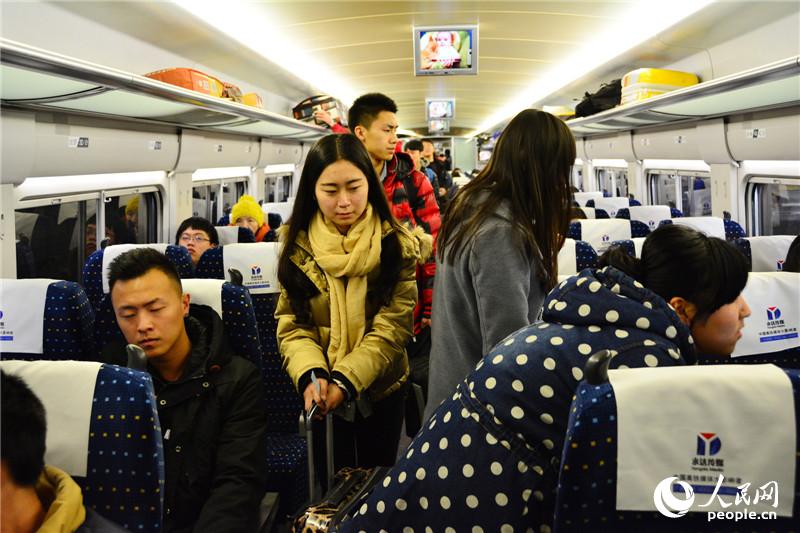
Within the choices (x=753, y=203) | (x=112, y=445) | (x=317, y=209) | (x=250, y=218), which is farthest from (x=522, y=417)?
(x=753, y=203)

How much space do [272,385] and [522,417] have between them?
7.03 feet

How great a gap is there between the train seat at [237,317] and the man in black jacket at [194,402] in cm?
16

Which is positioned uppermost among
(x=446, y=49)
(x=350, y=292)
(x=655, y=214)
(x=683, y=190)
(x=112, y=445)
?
(x=446, y=49)

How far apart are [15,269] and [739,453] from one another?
425 cm

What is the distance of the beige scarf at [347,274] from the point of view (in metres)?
2.27

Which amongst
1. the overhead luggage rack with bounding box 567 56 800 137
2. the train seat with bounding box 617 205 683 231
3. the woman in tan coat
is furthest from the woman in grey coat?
the train seat with bounding box 617 205 683 231

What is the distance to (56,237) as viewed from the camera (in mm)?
5066

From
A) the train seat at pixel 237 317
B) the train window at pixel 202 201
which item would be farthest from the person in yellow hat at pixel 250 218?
the train seat at pixel 237 317

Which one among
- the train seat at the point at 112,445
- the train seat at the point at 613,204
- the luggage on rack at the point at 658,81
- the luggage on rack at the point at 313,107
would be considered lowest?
the train seat at the point at 112,445

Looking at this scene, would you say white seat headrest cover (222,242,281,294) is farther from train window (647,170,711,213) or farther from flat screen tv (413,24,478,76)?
train window (647,170,711,213)

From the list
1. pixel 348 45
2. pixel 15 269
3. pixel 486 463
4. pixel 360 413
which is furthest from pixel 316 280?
pixel 348 45

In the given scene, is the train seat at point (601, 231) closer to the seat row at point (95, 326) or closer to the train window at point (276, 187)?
the seat row at point (95, 326)

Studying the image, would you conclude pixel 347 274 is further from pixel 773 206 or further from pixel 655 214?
pixel 655 214

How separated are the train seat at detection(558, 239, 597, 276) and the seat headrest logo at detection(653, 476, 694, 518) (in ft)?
8.69
